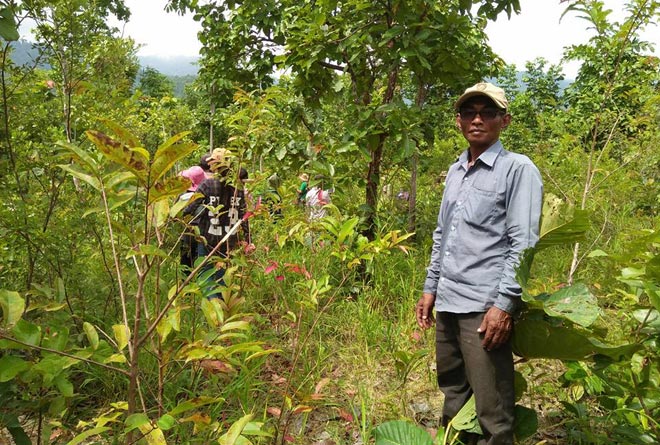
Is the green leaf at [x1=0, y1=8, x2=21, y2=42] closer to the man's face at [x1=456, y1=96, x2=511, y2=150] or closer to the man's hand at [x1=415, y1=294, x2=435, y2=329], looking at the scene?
the man's face at [x1=456, y1=96, x2=511, y2=150]

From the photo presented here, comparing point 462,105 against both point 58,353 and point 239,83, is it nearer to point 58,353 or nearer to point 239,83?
point 58,353

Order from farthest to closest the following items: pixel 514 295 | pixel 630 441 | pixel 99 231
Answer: pixel 99 231
pixel 630 441
pixel 514 295

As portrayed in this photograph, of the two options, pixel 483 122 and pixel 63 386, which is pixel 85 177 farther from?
pixel 483 122

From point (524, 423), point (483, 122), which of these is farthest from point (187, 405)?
point (483, 122)

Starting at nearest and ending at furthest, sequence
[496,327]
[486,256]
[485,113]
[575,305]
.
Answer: [575,305], [496,327], [486,256], [485,113]

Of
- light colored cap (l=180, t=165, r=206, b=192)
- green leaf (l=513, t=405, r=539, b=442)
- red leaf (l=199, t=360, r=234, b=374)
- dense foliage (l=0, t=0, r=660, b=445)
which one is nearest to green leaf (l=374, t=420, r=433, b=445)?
dense foliage (l=0, t=0, r=660, b=445)

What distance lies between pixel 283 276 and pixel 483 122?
4.16 feet

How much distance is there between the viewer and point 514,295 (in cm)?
158

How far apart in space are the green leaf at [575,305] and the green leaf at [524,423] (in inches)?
20.4

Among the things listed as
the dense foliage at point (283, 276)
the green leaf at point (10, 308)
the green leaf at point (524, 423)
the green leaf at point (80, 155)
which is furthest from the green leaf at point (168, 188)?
the green leaf at point (524, 423)

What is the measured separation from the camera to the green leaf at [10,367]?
0.90m

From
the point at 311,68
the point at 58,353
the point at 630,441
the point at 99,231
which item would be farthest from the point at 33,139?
the point at 630,441

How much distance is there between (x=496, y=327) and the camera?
161cm

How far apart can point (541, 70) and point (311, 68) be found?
15.8 m
